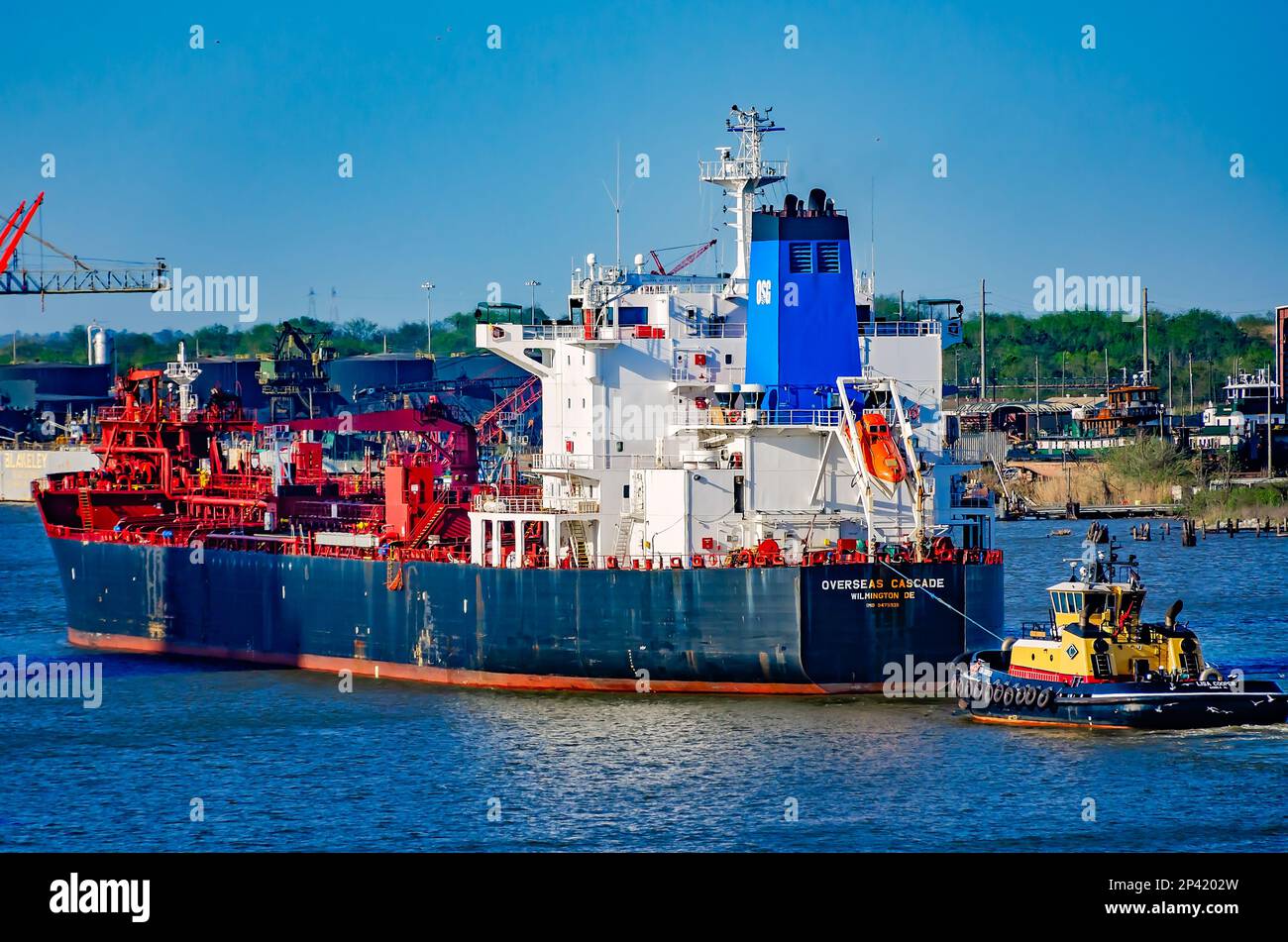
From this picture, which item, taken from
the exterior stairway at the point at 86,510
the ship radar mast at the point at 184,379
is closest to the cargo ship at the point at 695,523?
the exterior stairway at the point at 86,510

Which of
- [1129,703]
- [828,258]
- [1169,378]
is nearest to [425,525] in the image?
[828,258]

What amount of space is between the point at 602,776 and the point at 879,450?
11.1m

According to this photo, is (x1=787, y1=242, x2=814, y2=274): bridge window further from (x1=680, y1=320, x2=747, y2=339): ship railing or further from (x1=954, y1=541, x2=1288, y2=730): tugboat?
(x1=954, y1=541, x2=1288, y2=730): tugboat

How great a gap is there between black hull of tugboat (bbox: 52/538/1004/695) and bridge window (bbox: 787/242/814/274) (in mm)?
7392

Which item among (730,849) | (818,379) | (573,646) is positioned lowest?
(730,849)

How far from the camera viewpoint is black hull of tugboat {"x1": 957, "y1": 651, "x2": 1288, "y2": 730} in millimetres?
35594

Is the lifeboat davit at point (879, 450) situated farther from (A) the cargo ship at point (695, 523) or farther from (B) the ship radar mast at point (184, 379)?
(B) the ship radar mast at point (184, 379)

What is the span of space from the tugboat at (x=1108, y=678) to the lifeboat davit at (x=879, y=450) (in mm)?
4586

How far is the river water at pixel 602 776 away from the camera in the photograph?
29.5m

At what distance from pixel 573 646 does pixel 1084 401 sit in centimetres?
11290

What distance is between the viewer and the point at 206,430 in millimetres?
61688
